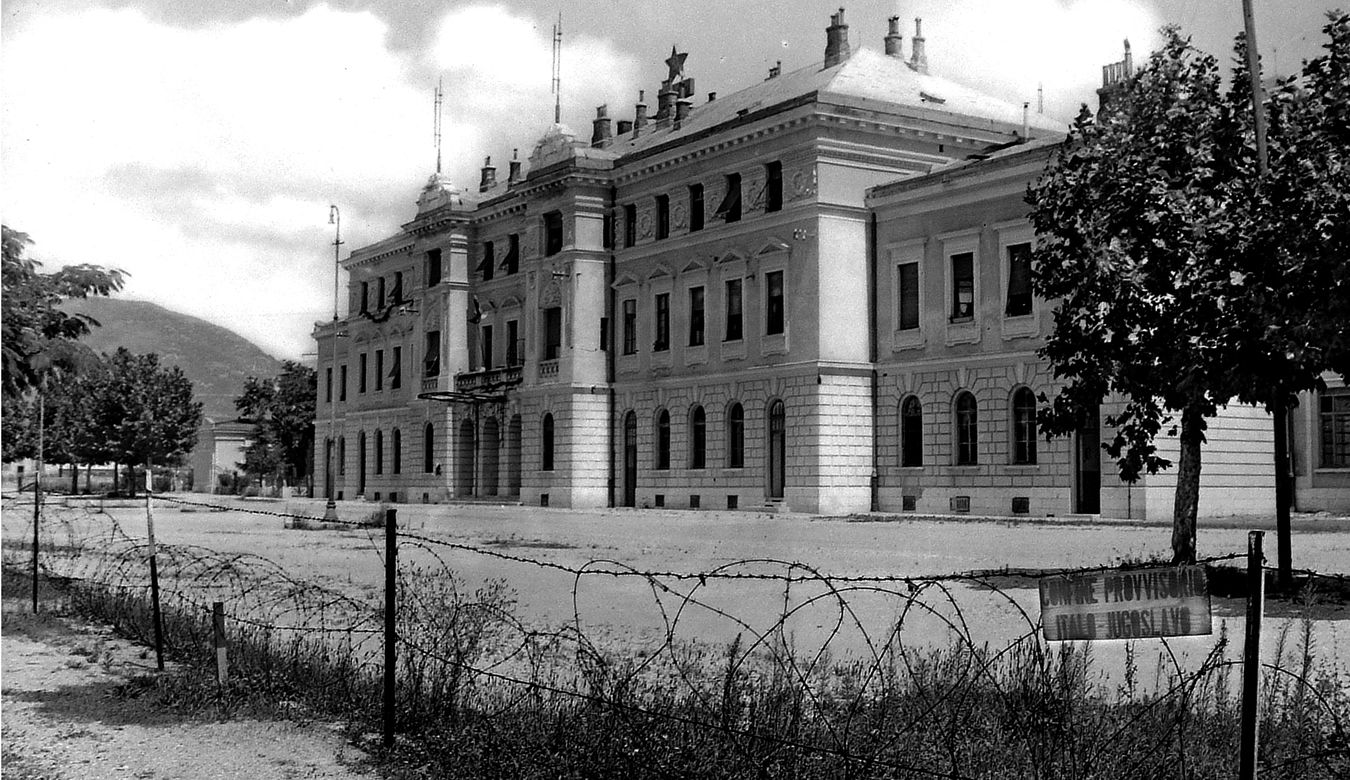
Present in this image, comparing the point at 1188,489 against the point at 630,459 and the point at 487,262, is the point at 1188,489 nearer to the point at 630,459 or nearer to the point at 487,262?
the point at 630,459

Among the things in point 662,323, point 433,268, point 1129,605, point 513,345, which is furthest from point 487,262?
point 1129,605

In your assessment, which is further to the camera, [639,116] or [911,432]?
[639,116]

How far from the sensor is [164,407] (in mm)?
80625

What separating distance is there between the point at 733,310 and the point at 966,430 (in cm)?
1032

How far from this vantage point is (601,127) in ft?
206

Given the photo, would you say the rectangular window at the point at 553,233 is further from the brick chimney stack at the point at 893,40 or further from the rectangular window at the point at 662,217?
the brick chimney stack at the point at 893,40

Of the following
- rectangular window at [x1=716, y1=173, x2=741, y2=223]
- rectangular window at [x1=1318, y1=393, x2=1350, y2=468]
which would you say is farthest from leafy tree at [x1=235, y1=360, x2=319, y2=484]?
rectangular window at [x1=1318, y1=393, x2=1350, y2=468]

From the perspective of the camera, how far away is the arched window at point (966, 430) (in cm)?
3997

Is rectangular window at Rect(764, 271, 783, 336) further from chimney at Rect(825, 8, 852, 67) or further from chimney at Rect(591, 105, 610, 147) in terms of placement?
chimney at Rect(591, 105, 610, 147)

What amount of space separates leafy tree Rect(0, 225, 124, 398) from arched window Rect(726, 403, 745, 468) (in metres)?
30.8

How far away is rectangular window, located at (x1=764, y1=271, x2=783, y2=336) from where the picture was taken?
45.0m

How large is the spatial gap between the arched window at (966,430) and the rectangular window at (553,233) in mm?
20019

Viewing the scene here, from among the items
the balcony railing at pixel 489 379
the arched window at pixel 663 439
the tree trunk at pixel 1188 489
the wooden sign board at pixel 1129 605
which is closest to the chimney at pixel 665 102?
the balcony railing at pixel 489 379

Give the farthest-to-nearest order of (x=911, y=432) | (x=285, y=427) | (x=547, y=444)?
(x=285, y=427)
(x=547, y=444)
(x=911, y=432)
